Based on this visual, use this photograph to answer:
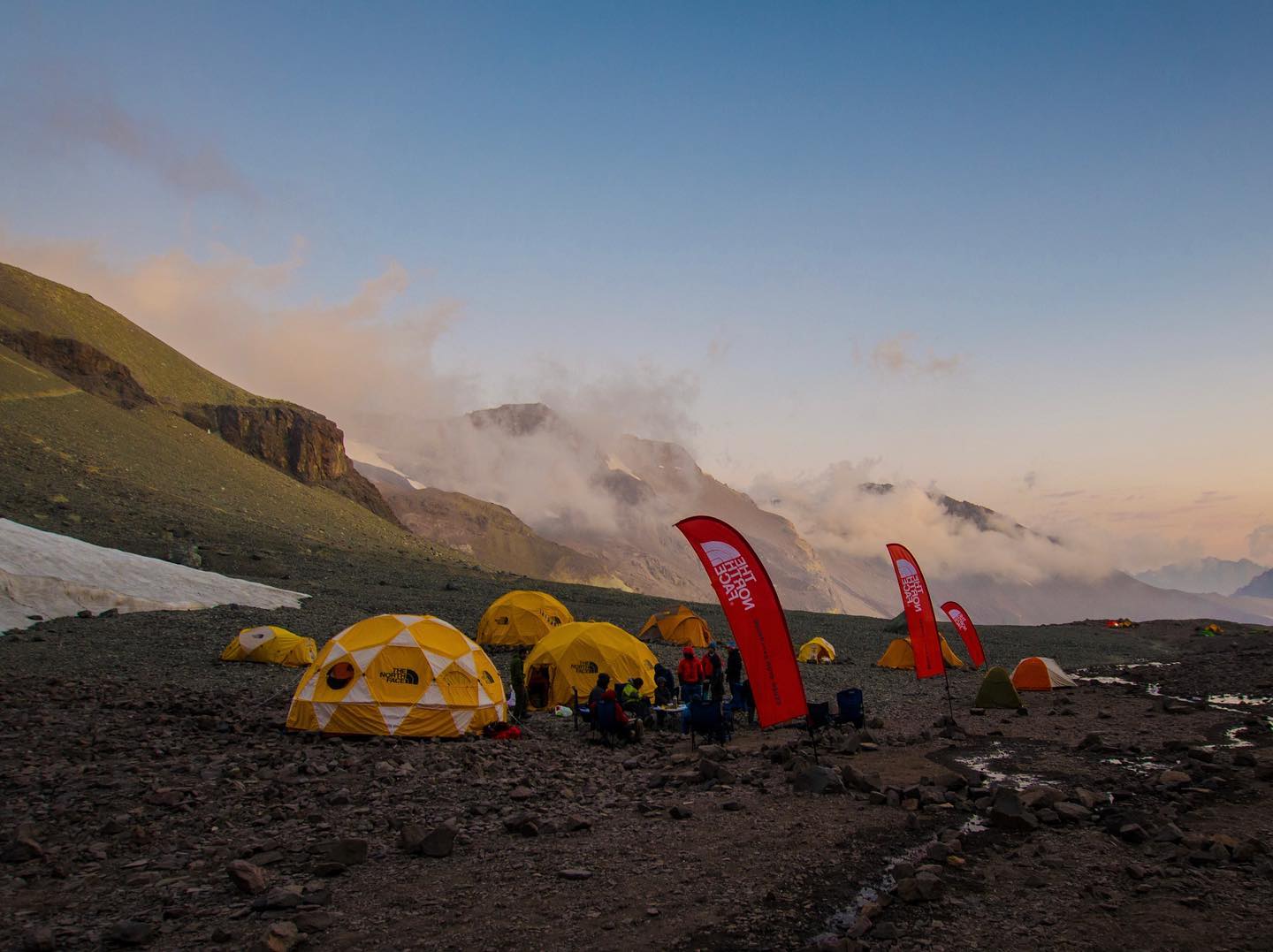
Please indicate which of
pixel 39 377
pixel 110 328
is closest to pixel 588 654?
pixel 39 377

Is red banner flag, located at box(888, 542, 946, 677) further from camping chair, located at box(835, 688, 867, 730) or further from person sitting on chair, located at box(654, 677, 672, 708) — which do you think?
person sitting on chair, located at box(654, 677, 672, 708)

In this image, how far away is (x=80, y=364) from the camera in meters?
92.9

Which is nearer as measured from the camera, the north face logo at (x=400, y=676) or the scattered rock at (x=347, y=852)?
the scattered rock at (x=347, y=852)

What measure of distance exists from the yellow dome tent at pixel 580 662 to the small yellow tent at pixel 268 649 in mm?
7911

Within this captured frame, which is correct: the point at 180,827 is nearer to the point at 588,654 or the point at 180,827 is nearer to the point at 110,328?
the point at 588,654

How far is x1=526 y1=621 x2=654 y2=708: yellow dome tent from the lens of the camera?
64.3 ft

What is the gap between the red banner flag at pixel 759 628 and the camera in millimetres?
11922

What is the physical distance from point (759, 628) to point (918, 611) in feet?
33.3

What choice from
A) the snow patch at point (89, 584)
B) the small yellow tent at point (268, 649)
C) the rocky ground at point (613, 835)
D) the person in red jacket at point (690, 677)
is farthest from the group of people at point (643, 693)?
the snow patch at point (89, 584)

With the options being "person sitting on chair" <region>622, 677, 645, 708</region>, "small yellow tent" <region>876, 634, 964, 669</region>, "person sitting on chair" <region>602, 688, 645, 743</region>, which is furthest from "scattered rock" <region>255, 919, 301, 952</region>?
"small yellow tent" <region>876, 634, 964, 669</region>

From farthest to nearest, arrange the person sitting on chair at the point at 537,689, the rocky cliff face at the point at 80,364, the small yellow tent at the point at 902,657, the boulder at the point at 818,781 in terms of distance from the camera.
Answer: the rocky cliff face at the point at 80,364
the small yellow tent at the point at 902,657
the person sitting on chair at the point at 537,689
the boulder at the point at 818,781

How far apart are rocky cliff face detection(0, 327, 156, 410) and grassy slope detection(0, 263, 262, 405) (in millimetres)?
9455

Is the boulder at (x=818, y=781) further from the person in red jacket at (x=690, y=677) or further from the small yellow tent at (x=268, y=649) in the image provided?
the small yellow tent at (x=268, y=649)

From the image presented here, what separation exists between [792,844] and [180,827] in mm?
7587
